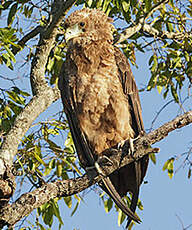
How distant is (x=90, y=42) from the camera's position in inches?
150

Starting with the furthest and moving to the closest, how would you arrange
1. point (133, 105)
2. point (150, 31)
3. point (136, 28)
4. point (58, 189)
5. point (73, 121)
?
1. point (150, 31)
2. point (136, 28)
3. point (73, 121)
4. point (133, 105)
5. point (58, 189)

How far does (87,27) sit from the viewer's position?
12.8ft

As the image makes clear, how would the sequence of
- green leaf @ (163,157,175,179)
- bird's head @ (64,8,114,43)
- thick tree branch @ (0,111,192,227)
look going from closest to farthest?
thick tree branch @ (0,111,192,227) < bird's head @ (64,8,114,43) < green leaf @ (163,157,175,179)

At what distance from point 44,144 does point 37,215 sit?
0.59 meters

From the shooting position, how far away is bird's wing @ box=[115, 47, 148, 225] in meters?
3.62

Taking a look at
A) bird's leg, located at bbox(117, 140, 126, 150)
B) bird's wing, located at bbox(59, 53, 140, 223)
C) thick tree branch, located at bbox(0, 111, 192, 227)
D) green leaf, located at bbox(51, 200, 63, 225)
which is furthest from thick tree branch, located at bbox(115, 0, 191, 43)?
green leaf, located at bbox(51, 200, 63, 225)

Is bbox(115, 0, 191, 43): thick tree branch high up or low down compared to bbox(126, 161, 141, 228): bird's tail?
up

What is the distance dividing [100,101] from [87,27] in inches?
28.5

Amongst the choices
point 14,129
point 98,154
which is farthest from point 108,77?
point 14,129

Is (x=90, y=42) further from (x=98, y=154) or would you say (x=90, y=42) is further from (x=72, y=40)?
(x=98, y=154)

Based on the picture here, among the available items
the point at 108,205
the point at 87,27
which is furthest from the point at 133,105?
the point at 108,205

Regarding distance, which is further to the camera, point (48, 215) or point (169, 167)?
point (169, 167)

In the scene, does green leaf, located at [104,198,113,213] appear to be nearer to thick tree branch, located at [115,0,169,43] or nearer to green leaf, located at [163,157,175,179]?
green leaf, located at [163,157,175,179]

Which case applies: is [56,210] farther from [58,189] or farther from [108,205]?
[58,189]
